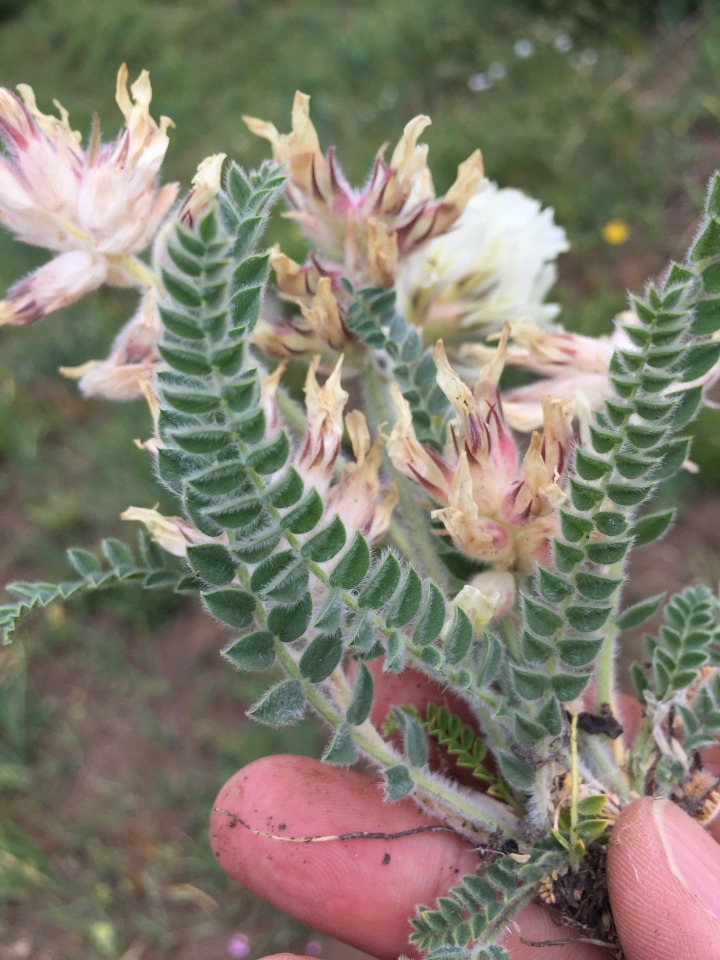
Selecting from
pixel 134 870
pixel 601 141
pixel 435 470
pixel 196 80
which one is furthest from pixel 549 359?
pixel 196 80

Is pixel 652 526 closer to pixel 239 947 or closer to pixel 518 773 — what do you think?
pixel 518 773

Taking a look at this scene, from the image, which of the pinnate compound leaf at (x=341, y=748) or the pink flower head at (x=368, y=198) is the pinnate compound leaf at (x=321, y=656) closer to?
the pinnate compound leaf at (x=341, y=748)

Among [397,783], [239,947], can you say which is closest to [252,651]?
[397,783]

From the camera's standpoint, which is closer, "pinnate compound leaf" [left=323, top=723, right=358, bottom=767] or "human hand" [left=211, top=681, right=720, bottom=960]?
"pinnate compound leaf" [left=323, top=723, right=358, bottom=767]

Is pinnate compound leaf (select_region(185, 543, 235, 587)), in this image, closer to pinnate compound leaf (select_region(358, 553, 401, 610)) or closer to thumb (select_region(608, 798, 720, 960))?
pinnate compound leaf (select_region(358, 553, 401, 610))

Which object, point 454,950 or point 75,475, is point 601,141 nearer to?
point 75,475

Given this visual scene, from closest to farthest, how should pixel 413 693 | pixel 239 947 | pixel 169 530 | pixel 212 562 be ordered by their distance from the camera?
pixel 212 562 → pixel 169 530 → pixel 413 693 → pixel 239 947

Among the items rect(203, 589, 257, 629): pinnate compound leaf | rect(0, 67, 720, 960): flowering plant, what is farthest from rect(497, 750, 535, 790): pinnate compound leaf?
rect(203, 589, 257, 629): pinnate compound leaf
